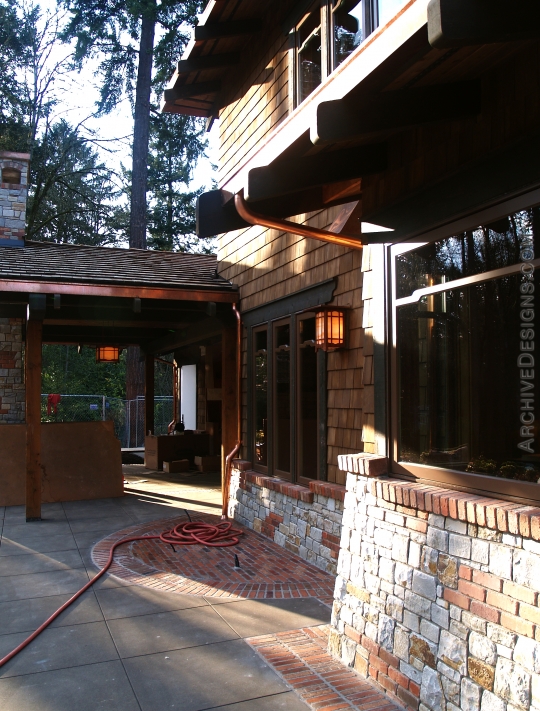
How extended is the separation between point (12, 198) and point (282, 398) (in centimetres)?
677

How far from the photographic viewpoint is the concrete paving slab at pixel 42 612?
173 inches

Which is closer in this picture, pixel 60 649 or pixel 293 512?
pixel 60 649

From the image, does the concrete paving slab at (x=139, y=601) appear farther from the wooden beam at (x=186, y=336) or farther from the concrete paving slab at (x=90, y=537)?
the wooden beam at (x=186, y=336)

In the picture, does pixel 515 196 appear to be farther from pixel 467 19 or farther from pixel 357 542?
pixel 357 542

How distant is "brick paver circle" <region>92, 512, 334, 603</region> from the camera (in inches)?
202

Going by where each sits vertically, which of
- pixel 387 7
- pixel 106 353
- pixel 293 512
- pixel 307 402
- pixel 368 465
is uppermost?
pixel 387 7

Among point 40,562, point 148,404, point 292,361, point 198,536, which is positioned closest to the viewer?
point 40,562

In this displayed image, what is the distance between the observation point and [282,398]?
22.7 feet

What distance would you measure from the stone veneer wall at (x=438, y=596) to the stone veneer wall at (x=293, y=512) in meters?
1.55

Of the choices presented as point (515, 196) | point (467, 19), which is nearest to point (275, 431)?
point (515, 196)

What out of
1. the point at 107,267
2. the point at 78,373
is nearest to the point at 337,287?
the point at 107,267

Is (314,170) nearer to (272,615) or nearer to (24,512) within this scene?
(272,615)

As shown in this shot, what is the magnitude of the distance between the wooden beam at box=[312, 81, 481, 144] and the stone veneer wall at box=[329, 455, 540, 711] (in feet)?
6.23

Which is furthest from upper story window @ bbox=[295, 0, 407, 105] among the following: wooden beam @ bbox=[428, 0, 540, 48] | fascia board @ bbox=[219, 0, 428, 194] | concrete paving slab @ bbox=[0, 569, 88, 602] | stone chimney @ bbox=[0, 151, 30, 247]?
stone chimney @ bbox=[0, 151, 30, 247]
